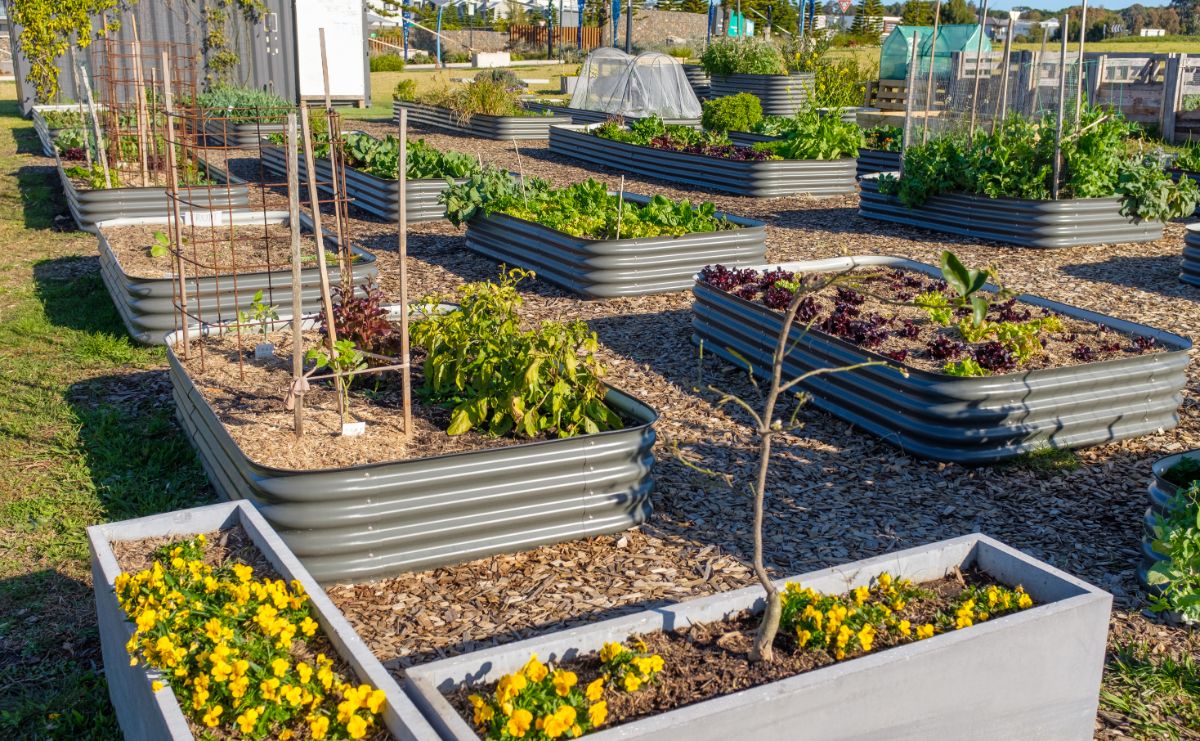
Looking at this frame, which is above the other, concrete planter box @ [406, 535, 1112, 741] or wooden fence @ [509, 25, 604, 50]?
wooden fence @ [509, 25, 604, 50]

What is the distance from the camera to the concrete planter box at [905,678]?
2.96 metres

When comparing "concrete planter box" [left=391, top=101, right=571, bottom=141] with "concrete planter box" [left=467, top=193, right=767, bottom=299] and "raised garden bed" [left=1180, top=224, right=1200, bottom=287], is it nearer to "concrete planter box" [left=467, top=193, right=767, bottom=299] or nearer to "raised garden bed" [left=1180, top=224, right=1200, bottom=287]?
"concrete planter box" [left=467, top=193, right=767, bottom=299]

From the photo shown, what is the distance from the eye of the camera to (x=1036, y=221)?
11.0 metres

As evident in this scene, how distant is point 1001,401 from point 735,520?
5.28 ft

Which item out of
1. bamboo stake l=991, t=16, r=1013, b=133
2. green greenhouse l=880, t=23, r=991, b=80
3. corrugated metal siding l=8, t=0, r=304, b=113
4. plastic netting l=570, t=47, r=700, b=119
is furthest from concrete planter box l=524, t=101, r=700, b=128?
bamboo stake l=991, t=16, r=1013, b=133

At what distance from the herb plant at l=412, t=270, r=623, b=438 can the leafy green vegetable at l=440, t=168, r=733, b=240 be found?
378 centimetres

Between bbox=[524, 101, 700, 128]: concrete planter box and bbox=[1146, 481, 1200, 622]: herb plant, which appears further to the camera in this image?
bbox=[524, 101, 700, 128]: concrete planter box

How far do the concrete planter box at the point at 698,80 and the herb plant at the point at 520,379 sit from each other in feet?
70.3

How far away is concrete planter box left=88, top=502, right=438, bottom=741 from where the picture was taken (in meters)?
2.95

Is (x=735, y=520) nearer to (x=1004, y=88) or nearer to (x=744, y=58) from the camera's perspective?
(x=1004, y=88)

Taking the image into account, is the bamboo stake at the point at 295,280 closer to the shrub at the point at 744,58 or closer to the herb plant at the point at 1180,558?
the herb plant at the point at 1180,558

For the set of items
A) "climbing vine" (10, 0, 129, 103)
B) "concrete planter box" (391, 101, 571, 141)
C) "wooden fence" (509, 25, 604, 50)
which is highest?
"wooden fence" (509, 25, 604, 50)

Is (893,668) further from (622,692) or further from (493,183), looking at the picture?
(493,183)

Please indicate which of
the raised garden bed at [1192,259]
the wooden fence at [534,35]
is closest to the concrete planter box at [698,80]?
the raised garden bed at [1192,259]
